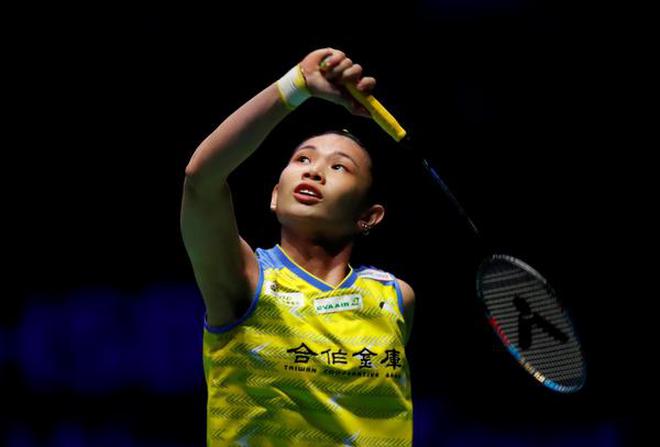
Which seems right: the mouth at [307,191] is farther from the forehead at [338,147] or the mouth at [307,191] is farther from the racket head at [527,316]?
the racket head at [527,316]

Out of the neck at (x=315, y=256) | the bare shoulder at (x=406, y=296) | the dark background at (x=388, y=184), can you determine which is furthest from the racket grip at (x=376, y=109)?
the dark background at (x=388, y=184)

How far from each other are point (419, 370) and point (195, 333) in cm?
104

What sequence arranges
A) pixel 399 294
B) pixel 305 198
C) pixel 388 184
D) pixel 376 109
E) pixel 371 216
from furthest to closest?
pixel 388 184 → pixel 371 216 → pixel 399 294 → pixel 305 198 → pixel 376 109

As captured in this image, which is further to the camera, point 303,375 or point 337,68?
point 303,375

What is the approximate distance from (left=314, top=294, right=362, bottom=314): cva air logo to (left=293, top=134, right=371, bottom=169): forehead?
1.47 feet

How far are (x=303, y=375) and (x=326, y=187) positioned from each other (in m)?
0.57

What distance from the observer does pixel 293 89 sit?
2.25 metres

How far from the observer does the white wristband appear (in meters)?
Answer: 2.25

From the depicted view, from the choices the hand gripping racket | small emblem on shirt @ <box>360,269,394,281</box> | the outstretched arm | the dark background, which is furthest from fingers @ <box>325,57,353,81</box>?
the dark background

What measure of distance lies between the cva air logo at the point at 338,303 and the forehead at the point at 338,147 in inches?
17.6

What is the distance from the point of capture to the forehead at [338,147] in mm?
2787

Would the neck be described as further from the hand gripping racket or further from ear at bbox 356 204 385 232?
the hand gripping racket

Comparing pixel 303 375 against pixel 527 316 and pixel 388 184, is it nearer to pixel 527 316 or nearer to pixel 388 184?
pixel 527 316

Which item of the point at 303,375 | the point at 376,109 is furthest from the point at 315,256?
the point at 376,109
